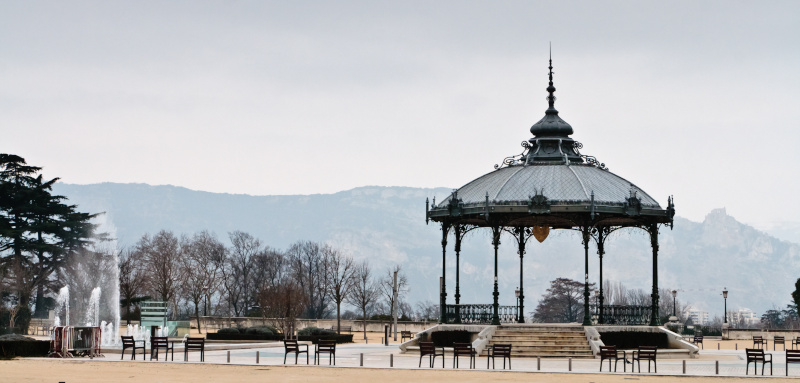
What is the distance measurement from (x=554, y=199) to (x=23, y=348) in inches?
824

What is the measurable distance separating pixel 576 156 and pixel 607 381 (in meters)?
18.3

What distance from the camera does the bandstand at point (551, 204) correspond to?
47.1 metres

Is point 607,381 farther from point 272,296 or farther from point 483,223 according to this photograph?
point 272,296

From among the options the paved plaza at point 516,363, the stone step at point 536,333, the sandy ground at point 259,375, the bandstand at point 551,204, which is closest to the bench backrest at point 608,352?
the paved plaza at point 516,363

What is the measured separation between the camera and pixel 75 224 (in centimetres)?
9656

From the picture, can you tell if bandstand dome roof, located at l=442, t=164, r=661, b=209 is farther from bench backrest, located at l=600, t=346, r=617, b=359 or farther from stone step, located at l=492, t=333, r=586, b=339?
bench backrest, located at l=600, t=346, r=617, b=359

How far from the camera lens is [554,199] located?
47000 millimetres

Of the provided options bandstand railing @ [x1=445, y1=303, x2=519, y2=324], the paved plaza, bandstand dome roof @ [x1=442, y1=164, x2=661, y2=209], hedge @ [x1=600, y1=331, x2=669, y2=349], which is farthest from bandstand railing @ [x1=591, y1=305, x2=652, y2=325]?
bandstand railing @ [x1=445, y1=303, x2=519, y2=324]

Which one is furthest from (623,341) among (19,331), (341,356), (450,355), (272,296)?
(19,331)

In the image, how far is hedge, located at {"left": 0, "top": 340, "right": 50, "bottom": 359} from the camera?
1719 inches

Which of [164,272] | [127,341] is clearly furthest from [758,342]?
[164,272]

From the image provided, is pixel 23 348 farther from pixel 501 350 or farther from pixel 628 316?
pixel 628 316

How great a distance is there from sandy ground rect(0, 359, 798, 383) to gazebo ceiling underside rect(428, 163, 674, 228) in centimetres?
1106

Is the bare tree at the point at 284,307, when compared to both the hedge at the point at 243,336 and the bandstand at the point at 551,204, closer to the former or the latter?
the hedge at the point at 243,336
